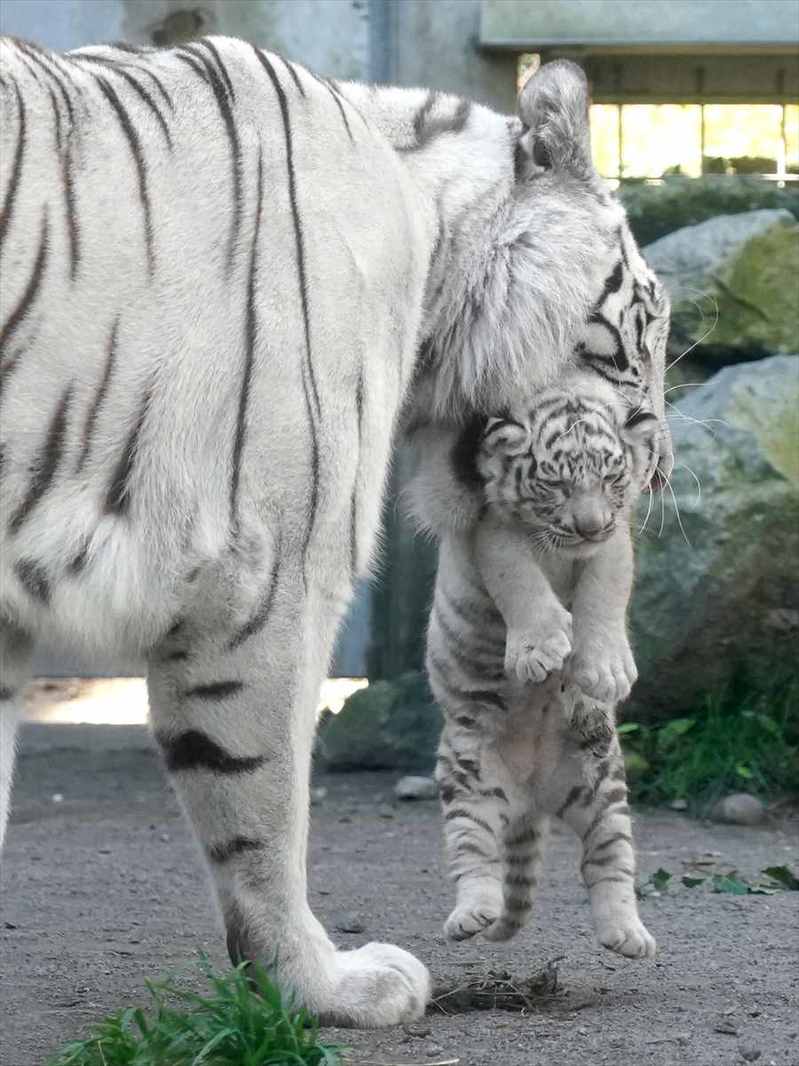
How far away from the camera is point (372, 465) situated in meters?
3.33

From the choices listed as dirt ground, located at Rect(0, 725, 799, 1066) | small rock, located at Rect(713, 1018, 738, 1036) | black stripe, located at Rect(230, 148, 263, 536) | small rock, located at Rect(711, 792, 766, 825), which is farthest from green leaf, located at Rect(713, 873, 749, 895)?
black stripe, located at Rect(230, 148, 263, 536)

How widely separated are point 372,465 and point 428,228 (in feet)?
1.70

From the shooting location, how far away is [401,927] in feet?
15.4

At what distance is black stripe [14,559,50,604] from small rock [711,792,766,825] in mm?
3570

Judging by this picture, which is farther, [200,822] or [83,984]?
[83,984]

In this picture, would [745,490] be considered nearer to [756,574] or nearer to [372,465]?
[756,574]

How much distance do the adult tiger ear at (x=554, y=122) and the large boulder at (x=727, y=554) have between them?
99.2 inches

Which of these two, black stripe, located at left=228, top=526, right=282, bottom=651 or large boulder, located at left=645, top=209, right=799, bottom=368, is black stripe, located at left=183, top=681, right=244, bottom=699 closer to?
black stripe, located at left=228, top=526, right=282, bottom=651

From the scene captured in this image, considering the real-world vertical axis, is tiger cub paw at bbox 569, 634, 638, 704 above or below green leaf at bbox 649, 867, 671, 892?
above

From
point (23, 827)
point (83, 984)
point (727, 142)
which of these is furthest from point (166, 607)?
point (727, 142)

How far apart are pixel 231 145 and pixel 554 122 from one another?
743 mm

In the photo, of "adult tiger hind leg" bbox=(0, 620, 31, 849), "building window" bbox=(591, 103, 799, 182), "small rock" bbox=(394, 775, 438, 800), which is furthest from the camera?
"building window" bbox=(591, 103, 799, 182)

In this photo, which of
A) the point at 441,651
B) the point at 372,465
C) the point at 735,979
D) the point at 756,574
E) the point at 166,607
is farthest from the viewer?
the point at 756,574

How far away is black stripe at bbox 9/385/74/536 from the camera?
3.02 m
